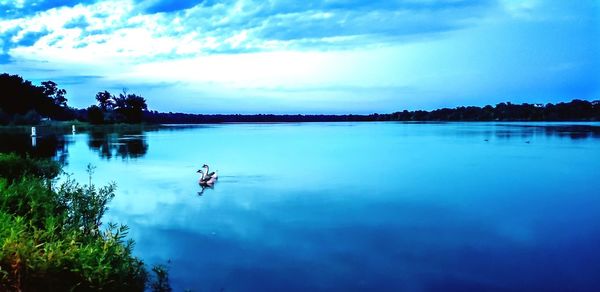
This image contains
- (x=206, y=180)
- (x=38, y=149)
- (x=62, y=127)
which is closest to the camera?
(x=206, y=180)

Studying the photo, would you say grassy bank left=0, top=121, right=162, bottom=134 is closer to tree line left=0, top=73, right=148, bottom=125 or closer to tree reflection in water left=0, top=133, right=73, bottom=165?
tree line left=0, top=73, right=148, bottom=125

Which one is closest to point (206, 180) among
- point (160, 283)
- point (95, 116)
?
point (160, 283)

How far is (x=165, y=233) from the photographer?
36.7 ft

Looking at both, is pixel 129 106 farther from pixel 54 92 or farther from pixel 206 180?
pixel 206 180

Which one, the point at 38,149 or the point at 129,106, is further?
the point at 129,106

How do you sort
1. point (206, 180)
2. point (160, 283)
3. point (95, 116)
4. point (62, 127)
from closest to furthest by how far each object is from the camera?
point (160, 283)
point (206, 180)
point (62, 127)
point (95, 116)

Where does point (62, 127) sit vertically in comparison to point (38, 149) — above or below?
above

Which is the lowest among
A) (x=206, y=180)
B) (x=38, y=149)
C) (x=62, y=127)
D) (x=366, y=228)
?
(x=366, y=228)

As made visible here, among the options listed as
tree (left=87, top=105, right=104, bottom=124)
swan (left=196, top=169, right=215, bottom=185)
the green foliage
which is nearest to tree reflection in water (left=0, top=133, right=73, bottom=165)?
swan (left=196, top=169, right=215, bottom=185)

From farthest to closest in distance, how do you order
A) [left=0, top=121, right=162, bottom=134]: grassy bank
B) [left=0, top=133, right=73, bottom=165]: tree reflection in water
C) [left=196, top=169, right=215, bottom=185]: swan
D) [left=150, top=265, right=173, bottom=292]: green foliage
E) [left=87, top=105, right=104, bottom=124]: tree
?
1. [left=87, top=105, right=104, bottom=124]: tree
2. [left=0, top=121, right=162, bottom=134]: grassy bank
3. [left=0, top=133, right=73, bottom=165]: tree reflection in water
4. [left=196, top=169, right=215, bottom=185]: swan
5. [left=150, top=265, right=173, bottom=292]: green foliage

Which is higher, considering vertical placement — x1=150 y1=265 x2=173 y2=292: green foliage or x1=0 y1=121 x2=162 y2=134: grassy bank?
x1=0 y1=121 x2=162 y2=134: grassy bank

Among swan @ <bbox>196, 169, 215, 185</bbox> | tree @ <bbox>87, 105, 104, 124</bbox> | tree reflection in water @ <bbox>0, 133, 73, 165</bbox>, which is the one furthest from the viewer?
tree @ <bbox>87, 105, 104, 124</bbox>

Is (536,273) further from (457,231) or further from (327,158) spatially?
(327,158)

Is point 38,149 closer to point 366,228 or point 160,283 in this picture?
point 366,228
